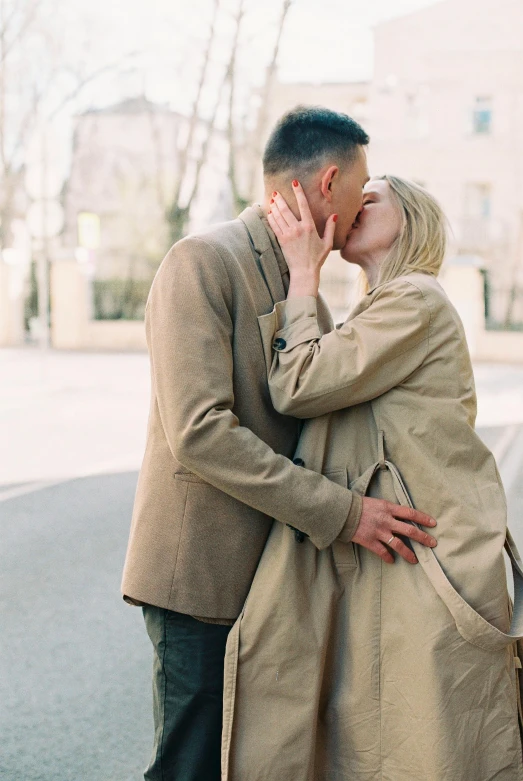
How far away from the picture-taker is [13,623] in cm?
497

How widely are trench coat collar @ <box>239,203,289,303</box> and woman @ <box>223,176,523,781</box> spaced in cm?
7

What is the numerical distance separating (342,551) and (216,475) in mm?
397

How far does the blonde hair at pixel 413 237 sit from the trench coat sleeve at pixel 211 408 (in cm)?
48

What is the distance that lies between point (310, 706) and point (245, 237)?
1.15 metres

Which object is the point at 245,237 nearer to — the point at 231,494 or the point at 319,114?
the point at 319,114

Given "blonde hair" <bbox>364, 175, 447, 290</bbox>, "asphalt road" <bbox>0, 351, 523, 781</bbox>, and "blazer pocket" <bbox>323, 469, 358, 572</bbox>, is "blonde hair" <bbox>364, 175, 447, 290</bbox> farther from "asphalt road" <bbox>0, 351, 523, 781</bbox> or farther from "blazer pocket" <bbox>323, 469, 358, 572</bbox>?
"asphalt road" <bbox>0, 351, 523, 781</bbox>

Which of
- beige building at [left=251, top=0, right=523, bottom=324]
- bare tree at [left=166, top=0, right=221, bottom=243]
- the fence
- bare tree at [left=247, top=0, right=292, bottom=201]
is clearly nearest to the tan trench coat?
bare tree at [left=166, top=0, right=221, bottom=243]

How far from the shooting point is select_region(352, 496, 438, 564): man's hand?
228 cm

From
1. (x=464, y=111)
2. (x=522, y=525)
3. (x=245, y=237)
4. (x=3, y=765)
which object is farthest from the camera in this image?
(x=464, y=111)

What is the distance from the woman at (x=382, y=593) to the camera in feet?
7.44

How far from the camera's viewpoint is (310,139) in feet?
7.66

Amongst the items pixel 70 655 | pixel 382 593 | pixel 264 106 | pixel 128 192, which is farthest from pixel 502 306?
pixel 382 593

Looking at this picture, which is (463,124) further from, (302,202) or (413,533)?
(413,533)


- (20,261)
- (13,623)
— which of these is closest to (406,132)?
(20,261)
